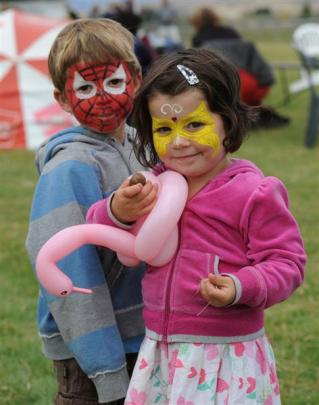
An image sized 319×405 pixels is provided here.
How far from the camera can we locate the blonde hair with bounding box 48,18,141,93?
257cm

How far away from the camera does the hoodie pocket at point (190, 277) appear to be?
2.25 meters

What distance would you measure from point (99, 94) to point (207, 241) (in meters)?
0.61

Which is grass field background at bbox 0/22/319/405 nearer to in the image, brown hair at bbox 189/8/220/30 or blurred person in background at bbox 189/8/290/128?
blurred person in background at bbox 189/8/290/128

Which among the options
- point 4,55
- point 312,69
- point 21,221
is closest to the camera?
point 21,221

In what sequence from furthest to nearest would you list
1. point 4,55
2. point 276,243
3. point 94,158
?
point 4,55 < point 94,158 < point 276,243

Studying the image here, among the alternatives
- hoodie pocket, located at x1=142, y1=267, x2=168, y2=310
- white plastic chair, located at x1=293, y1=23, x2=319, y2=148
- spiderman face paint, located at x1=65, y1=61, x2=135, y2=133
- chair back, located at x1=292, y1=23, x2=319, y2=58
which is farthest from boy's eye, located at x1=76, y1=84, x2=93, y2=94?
chair back, located at x1=292, y1=23, x2=319, y2=58

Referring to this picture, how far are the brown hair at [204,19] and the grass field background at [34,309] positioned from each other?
4.01 metres

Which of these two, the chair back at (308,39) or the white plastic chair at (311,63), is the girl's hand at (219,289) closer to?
the white plastic chair at (311,63)

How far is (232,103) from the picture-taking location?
2.30m

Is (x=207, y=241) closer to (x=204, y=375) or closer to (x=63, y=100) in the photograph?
(x=204, y=375)

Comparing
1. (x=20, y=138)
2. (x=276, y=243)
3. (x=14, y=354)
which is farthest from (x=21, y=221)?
(x=276, y=243)

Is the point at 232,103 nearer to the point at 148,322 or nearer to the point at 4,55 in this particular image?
the point at 148,322

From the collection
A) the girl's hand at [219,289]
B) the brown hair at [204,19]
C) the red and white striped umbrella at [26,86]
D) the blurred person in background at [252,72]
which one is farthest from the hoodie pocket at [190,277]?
the brown hair at [204,19]

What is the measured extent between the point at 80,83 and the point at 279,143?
8096mm
